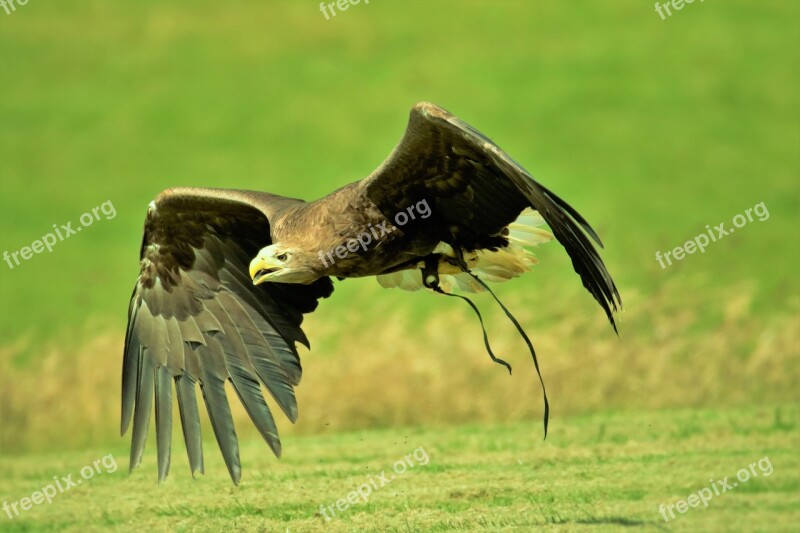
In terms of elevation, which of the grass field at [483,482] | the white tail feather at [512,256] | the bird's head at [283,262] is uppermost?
the bird's head at [283,262]

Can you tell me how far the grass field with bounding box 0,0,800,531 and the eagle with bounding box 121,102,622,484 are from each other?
0.69 metres

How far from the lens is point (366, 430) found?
1111 centimetres

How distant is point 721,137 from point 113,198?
8215 mm

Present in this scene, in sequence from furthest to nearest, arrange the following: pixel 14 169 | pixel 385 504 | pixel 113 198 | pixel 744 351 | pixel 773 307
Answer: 1. pixel 14 169
2. pixel 113 198
3. pixel 773 307
4. pixel 744 351
5. pixel 385 504

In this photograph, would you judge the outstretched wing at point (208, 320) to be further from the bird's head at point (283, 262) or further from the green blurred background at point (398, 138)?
the green blurred background at point (398, 138)

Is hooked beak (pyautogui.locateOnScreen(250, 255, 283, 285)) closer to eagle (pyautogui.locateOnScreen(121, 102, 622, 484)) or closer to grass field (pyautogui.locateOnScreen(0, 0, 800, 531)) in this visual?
eagle (pyautogui.locateOnScreen(121, 102, 622, 484))

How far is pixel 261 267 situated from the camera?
7.41 metres

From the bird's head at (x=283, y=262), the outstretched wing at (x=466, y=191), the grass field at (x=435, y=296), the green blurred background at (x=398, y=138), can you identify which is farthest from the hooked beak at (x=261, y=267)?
the green blurred background at (x=398, y=138)

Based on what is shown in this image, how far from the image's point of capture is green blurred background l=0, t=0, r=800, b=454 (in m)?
11.7

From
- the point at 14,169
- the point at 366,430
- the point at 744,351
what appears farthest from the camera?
the point at 14,169

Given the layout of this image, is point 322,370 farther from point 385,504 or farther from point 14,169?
point 14,169

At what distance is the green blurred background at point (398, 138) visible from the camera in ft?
38.4

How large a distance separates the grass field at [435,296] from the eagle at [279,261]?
688 mm

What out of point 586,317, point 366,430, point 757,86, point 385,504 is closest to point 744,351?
point 586,317
